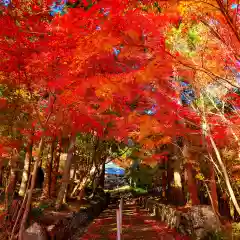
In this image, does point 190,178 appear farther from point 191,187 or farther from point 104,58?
point 104,58

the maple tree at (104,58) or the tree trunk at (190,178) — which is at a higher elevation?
the maple tree at (104,58)

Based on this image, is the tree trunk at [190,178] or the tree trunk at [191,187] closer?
the tree trunk at [190,178]

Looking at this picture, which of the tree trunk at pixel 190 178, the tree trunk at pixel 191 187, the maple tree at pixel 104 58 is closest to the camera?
the maple tree at pixel 104 58

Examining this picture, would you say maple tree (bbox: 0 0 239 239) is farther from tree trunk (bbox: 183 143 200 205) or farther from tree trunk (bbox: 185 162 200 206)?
tree trunk (bbox: 185 162 200 206)

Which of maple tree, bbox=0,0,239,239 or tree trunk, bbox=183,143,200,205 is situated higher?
maple tree, bbox=0,0,239,239

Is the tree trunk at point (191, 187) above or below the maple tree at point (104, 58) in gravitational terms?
below

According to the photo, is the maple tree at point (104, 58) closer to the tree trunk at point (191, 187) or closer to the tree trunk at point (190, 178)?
the tree trunk at point (190, 178)

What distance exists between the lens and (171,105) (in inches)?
401

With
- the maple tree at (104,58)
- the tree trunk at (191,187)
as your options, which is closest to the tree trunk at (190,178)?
the tree trunk at (191,187)

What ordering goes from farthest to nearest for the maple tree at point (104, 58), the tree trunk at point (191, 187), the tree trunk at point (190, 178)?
the tree trunk at point (191, 187)
the tree trunk at point (190, 178)
the maple tree at point (104, 58)

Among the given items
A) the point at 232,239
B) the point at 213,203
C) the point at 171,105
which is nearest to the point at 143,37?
the point at 171,105

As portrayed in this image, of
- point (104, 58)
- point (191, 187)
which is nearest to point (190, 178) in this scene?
point (191, 187)

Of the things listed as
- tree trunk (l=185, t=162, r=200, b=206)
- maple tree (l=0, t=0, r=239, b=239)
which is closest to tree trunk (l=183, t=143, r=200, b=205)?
tree trunk (l=185, t=162, r=200, b=206)

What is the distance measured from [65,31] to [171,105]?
418cm
